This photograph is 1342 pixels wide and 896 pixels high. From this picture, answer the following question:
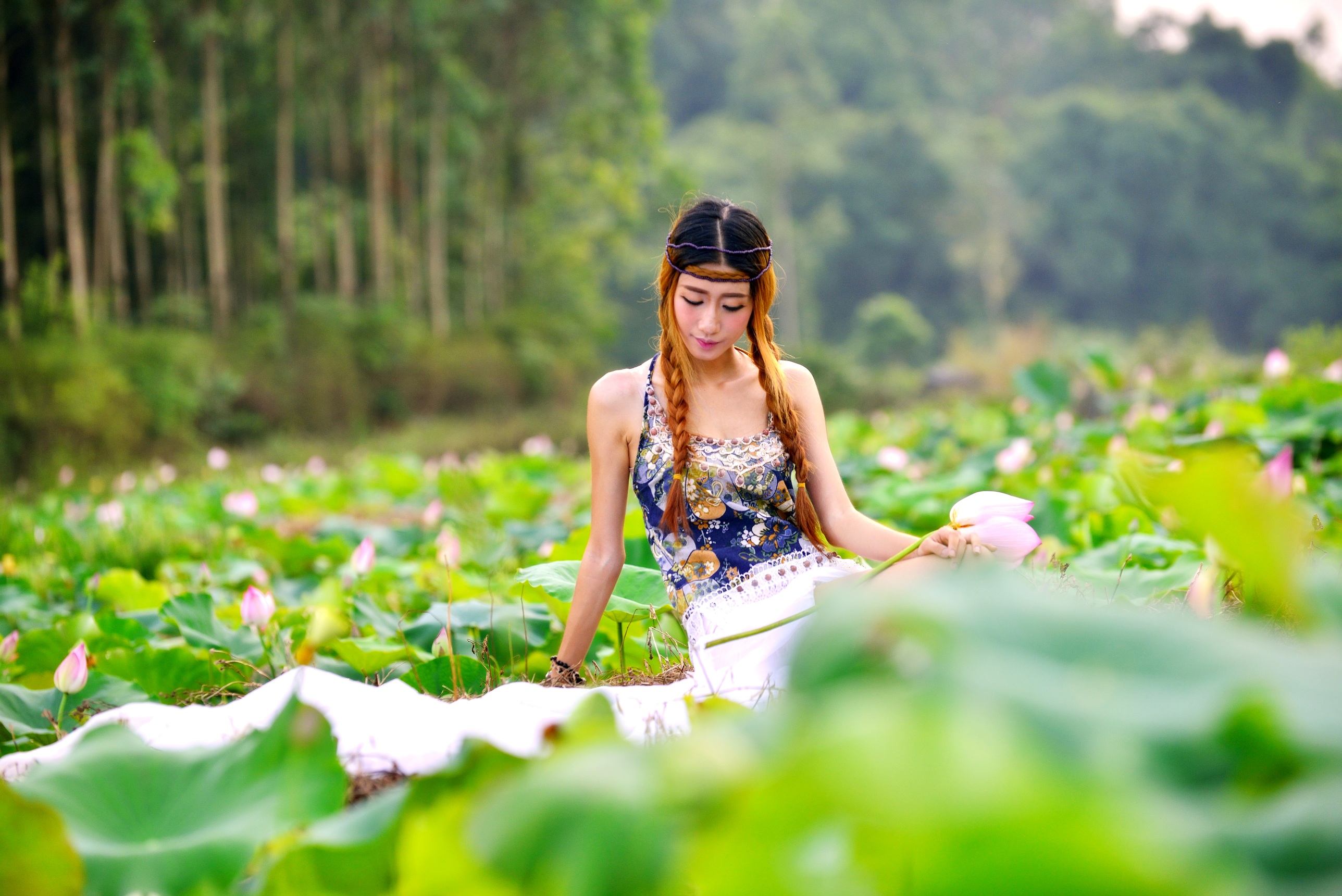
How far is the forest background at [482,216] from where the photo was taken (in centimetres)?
930

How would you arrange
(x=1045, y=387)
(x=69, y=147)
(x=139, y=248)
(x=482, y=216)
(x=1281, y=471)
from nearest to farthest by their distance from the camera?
(x=1281, y=471) < (x=1045, y=387) < (x=69, y=147) < (x=139, y=248) < (x=482, y=216)

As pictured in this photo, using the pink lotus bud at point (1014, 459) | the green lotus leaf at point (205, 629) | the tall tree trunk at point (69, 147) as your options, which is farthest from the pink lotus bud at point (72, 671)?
the tall tree trunk at point (69, 147)

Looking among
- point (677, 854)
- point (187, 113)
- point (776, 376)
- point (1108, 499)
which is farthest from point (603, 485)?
point (187, 113)

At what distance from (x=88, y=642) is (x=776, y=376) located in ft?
4.67

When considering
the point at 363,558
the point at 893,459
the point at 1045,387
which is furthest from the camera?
the point at 1045,387

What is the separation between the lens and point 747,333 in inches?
77.2

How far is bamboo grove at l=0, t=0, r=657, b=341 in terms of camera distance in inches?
366

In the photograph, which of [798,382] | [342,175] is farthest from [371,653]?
[342,175]

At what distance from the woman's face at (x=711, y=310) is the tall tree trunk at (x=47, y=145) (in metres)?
9.31

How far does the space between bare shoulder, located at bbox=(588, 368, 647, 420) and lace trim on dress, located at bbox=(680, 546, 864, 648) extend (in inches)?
13.9

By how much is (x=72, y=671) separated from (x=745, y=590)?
105 cm

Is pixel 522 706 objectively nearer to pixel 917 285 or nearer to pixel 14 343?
pixel 14 343

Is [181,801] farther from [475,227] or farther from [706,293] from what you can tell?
[475,227]

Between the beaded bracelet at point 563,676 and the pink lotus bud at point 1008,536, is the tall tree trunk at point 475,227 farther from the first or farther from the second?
the pink lotus bud at point 1008,536
